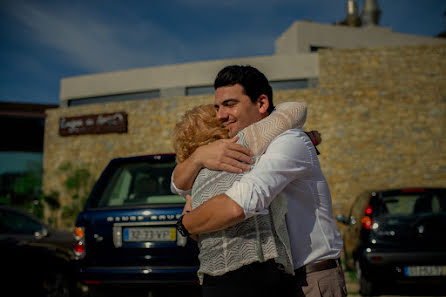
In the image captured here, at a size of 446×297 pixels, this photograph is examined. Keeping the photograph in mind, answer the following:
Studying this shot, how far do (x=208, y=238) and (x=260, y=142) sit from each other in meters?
0.45

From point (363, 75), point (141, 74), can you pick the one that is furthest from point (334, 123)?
point (141, 74)

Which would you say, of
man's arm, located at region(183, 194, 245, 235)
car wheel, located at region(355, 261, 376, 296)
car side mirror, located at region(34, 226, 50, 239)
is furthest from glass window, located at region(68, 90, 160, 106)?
man's arm, located at region(183, 194, 245, 235)

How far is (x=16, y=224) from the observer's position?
520 centimetres

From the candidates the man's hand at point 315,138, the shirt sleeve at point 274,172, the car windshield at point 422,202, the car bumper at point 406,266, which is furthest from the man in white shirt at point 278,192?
the car windshield at point 422,202

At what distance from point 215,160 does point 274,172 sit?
9.9 inches

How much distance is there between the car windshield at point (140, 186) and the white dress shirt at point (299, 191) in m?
2.23

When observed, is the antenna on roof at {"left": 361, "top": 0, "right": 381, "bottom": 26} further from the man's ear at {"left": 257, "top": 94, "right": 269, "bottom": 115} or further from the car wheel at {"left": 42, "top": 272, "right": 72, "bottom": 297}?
the man's ear at {"left": 257, "top": 94, "right": 269, "bottom": 115}

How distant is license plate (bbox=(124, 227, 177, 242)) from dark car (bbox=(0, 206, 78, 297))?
2.20 m

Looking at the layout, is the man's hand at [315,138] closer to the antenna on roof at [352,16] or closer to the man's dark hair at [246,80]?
the man's dark hair at [246,80]

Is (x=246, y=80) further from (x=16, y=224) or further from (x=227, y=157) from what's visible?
(x=16, y=224)

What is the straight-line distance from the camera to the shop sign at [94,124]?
17.5 metres

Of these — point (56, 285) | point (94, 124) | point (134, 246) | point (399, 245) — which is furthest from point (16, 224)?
point (94, 124)

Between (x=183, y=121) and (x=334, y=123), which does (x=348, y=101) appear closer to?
(x=334, y=123)

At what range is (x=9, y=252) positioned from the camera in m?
4.76
